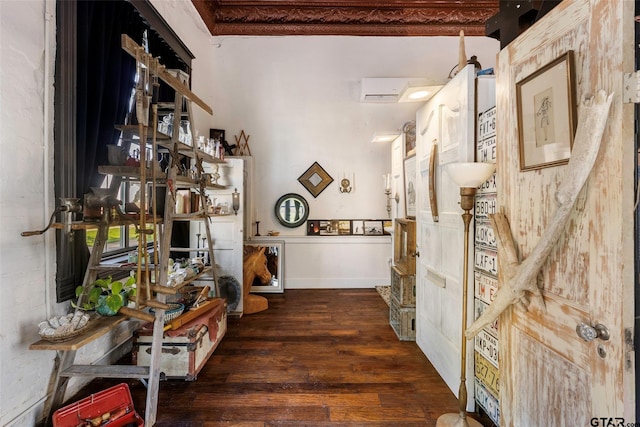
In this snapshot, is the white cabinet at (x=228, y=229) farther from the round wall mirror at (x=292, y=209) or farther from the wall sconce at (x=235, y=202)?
the round wall mirror at (x=292, y=209)

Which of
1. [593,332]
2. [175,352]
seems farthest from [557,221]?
[175,352]

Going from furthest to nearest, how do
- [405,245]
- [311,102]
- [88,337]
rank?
[311,102]
[405,245]
[88,337]

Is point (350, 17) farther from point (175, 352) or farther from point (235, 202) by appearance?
point (175, 352)

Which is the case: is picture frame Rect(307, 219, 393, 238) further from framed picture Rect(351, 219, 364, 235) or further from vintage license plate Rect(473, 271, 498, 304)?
vintage license plate Rect(473, 271, 498, 304)

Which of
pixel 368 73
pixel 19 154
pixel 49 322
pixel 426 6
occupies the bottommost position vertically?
pixel 49 322

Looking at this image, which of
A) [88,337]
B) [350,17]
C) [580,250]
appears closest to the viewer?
[580,250]

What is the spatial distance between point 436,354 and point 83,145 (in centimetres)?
299

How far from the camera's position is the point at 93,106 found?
2025 millimetres

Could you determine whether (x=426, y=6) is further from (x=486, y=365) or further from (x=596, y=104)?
(x=486, y=365)

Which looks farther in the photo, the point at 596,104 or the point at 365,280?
the point at 365,280

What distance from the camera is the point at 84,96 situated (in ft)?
6.31

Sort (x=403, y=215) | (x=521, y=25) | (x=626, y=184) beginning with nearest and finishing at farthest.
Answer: (x=626, y=184) < (x=521, y=25) < (x=403, y=215)

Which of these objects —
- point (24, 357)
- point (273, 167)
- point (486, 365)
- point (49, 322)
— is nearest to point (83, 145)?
point (49, 322)

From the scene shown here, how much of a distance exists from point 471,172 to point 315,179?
2993 mm
